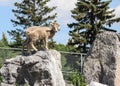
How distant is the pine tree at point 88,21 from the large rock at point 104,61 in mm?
18189

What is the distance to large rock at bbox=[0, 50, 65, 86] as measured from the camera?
15.4 meters

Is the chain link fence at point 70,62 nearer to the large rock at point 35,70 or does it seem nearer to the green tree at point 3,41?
the large rock at point 35,70

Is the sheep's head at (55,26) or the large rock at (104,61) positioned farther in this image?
the large rock at (104,61)

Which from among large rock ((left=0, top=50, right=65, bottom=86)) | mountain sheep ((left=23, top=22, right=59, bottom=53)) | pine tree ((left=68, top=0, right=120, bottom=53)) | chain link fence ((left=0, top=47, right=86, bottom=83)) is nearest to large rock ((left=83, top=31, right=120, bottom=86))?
chain link fence ((left=0, top=47, right=86, bottom=83))

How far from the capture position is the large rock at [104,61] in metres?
19.5

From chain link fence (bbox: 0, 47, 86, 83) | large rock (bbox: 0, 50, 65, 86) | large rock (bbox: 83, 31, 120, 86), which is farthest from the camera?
chain link fence (bbox: 0, 47, 86, 83)

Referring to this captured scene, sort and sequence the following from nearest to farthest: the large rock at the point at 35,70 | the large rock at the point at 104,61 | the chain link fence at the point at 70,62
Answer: the large rock at the point at 35,70 → the large rock at the point at 104,61 → the chain link fence at the point at 70,62

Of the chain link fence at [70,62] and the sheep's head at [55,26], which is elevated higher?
the sheep's head at [55,26]

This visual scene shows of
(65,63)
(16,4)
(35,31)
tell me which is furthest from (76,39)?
(35,31)

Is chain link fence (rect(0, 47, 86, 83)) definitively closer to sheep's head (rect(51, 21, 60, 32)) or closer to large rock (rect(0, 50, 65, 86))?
large rock (rect(0, 50, 65, 86))

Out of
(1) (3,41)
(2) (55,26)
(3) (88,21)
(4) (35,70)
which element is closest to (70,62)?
(2) (55,26)

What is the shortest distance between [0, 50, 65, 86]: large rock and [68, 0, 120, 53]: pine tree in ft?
74.0

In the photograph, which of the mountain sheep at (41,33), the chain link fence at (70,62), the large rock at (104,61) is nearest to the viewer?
the mountain sheep at (41,33)

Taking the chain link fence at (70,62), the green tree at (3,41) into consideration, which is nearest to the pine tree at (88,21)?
the green tree at (3,41)
